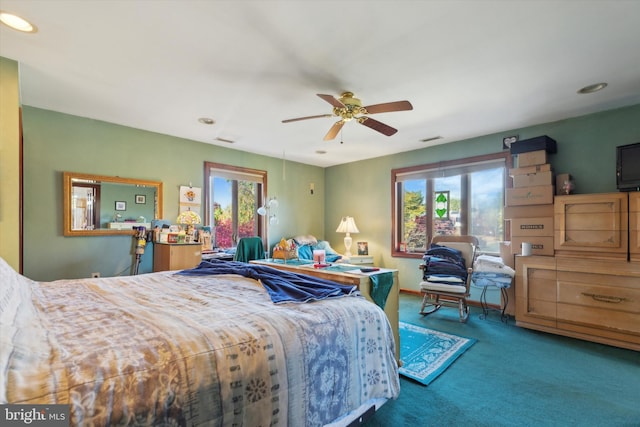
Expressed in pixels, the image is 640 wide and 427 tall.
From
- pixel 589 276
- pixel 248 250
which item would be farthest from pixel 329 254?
pixel 589 276

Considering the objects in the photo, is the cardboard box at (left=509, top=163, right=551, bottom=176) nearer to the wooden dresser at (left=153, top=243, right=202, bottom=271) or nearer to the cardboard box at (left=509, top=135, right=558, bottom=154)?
the cardboard box at (left=509, top=135, right=558, bottom=154)

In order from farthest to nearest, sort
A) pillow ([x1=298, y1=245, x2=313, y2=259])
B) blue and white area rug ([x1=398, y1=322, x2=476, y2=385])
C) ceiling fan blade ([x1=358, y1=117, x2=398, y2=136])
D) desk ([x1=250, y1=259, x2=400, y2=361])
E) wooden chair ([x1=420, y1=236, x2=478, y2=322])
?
1. pillow ([x1=298, y1=245, x2=313, y2=259])
2. wooden chair ([x1=420, y1=236, x2=478, y2=322])
3. ceiling fan blade ([x1=358, y1=117, x2=398, y2=136])
4. blue and white area rug ([x1=398, y1=322, x2=476, y2=385])
5. desk ([x1=250, y1=259, x2=400, y2=361])

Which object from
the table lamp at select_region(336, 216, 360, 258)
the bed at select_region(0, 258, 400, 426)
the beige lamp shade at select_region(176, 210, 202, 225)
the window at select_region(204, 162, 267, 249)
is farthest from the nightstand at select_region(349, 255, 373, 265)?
the bed at select_region(0, 258, 400, 426)

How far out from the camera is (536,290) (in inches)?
133

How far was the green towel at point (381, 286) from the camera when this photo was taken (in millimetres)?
2191

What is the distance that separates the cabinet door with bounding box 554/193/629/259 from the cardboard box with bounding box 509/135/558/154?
2.16 ft

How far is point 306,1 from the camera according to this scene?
1.78m

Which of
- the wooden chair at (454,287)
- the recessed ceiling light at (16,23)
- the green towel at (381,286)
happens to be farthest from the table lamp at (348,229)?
the recessed ceiling light at (16,23)

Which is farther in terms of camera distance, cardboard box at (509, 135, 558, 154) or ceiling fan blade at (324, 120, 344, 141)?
cardboard box at (509, 135, 558, 154)

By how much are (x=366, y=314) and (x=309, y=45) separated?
1.89m

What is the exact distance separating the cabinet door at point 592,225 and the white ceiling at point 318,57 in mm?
1070

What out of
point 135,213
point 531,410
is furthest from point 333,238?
point 531,410

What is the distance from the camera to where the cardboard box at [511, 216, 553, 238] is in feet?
11.2

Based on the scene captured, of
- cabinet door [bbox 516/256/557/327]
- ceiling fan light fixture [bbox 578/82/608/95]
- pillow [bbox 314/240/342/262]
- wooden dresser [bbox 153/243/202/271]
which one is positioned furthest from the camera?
pillow [bbox 314/240/342/262]
